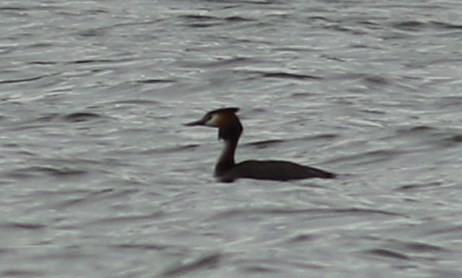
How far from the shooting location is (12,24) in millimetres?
27750

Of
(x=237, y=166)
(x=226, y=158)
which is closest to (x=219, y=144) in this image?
(x=226, y=158)

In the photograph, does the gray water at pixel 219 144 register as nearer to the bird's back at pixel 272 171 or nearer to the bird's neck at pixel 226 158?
the bird's back at pixel 272 171

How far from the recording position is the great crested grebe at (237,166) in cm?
1739

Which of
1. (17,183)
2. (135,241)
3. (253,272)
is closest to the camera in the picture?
(253,272)

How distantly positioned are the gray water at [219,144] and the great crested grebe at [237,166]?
9 centimetres

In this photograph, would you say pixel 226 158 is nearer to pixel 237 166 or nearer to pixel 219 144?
pixel 237 166

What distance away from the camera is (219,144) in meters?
19.5

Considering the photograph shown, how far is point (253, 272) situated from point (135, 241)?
A: 127 centimetres

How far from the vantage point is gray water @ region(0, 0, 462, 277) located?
50.0ft

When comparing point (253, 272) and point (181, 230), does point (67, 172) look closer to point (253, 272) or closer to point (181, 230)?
point (181, 230)

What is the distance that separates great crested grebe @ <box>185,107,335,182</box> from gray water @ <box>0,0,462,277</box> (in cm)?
9

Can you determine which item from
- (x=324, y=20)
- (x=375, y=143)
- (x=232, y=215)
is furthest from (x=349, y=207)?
(x=324, y=20)

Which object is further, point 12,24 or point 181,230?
point 12,24

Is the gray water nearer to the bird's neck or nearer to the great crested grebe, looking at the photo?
the great crested grebe
